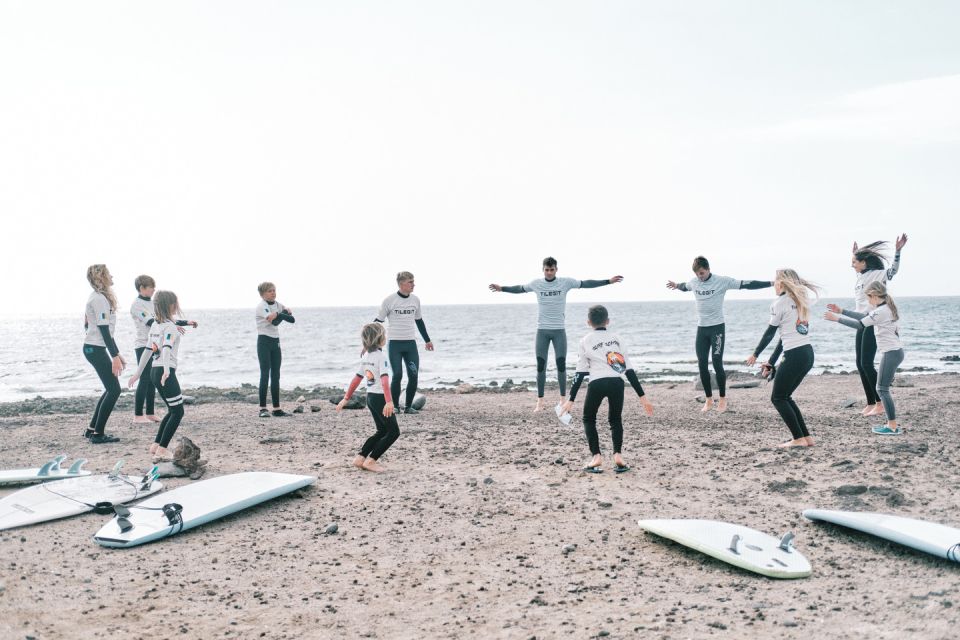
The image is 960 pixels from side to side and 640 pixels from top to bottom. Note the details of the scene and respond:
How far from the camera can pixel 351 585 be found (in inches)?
182

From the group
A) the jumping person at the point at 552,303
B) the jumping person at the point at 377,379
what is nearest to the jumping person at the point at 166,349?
the jumping person at the point at 377,379

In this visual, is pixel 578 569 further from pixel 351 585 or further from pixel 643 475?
pixel 643 475

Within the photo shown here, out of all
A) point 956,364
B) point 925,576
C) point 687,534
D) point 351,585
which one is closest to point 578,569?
point 687,534

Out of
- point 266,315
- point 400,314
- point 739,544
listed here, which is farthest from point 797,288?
point 266,315

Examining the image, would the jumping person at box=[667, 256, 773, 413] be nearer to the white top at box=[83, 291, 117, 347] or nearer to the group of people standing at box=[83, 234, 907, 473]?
the group of people standing at box=[83, 234, 907, 473]

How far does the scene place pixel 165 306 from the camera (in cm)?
762

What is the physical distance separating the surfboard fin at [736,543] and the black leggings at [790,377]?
3.19 meters

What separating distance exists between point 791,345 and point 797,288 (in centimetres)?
71

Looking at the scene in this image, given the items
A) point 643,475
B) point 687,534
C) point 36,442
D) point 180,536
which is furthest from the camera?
point 36,442

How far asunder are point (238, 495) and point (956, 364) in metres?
28.2

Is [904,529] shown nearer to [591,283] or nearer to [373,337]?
[373,337]

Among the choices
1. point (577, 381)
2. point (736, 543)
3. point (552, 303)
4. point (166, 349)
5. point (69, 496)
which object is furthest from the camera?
point (552, 303)

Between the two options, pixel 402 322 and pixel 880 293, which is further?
pixel 402 322

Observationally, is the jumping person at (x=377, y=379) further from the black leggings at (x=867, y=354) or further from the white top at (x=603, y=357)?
the black leggings at (x=867, y=354)
